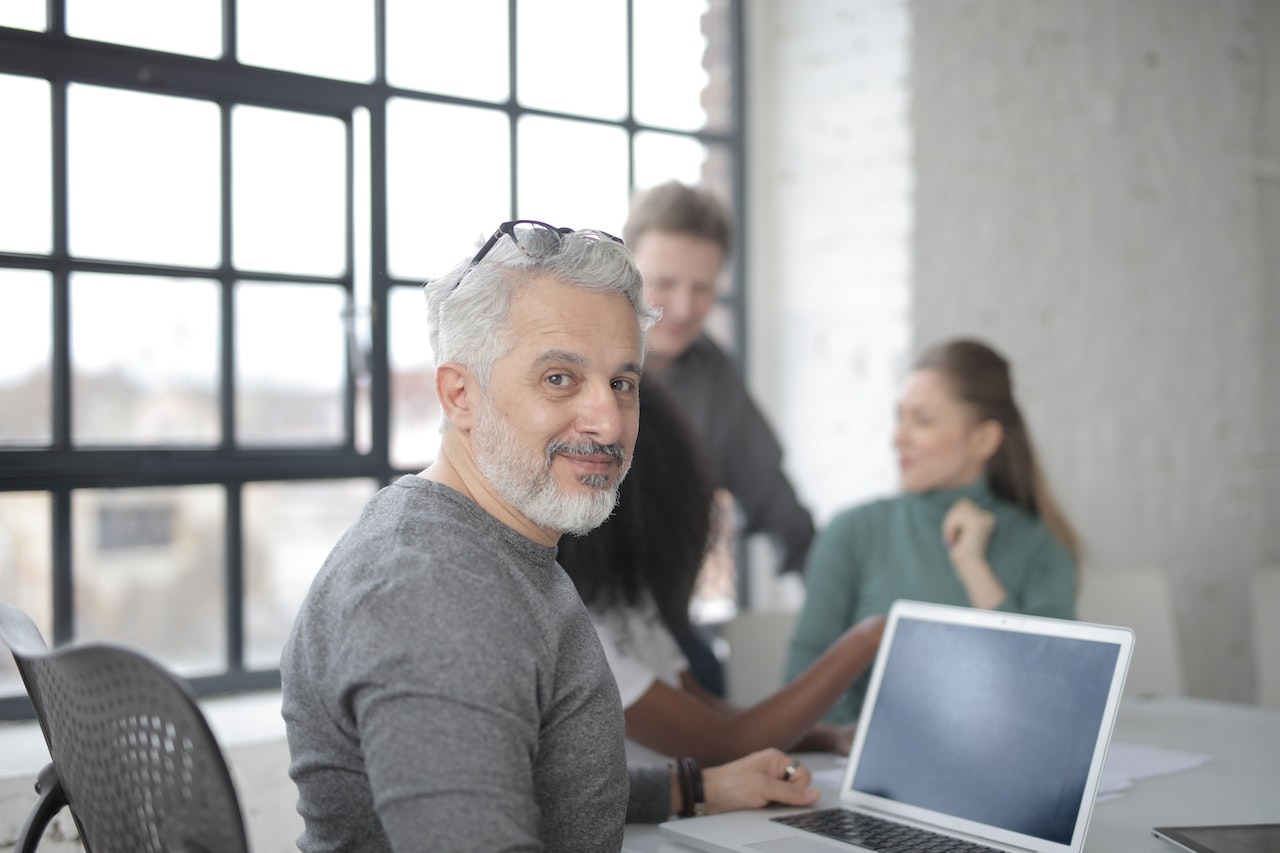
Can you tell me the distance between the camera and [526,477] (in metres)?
1.32

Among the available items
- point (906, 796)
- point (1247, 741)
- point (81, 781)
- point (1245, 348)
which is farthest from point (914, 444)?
point (1245, 348)

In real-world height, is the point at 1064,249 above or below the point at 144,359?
above

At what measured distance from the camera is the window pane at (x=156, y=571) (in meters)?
2.66

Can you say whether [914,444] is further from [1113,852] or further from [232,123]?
[232,123]

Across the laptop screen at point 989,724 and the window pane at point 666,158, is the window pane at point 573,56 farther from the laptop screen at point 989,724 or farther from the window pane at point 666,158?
the laptop screen at point 989,724

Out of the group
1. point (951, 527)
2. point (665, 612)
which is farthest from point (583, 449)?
point (951, 527)

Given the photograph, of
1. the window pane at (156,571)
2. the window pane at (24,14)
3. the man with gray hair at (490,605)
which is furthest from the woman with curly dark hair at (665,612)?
the window pane at (24,14)

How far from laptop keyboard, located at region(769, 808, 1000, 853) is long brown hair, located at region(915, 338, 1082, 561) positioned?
4.06ft

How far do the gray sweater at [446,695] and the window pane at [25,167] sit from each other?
5.36 ft

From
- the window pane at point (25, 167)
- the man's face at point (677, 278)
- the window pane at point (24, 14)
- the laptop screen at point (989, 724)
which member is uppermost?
the window pane at point (24, 14)

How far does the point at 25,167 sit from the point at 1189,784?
246cm

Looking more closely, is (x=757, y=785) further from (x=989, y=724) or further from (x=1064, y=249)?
(x=1064, y=249)

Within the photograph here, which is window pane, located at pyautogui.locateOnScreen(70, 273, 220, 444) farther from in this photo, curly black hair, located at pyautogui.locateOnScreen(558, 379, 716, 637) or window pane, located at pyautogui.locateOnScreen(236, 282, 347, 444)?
curly black hair, located at pyautogui.locateOnScreen(558, 379, 716, 637)

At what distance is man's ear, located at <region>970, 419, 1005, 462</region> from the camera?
8.81ft
